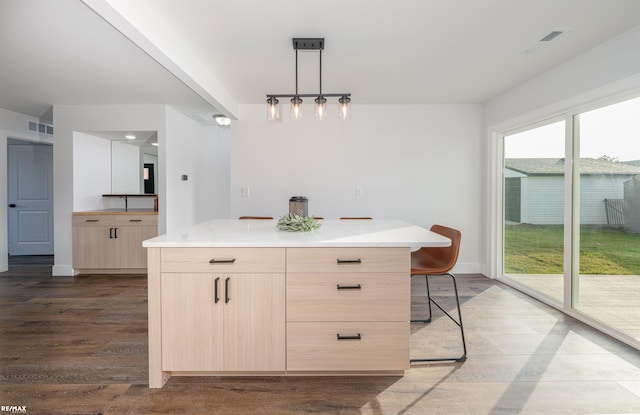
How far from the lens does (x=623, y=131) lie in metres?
Result: 2.55

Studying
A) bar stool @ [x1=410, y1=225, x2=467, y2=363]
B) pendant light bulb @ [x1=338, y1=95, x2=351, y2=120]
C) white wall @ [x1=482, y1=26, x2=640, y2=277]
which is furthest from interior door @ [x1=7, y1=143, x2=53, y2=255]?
white wall @ [x1=482, y1=26, x2=640, y2=277]

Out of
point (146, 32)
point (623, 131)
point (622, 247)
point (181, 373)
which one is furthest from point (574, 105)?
point (181, 373)

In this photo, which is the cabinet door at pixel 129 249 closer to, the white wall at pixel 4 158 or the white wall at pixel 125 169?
the white wall at pixel 125 169

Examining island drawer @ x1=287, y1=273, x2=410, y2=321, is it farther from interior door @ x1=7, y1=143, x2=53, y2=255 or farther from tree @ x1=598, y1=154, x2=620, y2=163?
interior door @ x1=7, y1=143, x2=53, y2=255

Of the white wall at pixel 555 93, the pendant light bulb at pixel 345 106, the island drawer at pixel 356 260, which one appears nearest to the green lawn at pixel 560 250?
the white wall at pixel 555 93

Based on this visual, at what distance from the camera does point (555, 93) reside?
10.3 ft

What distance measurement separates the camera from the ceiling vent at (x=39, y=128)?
198 inches

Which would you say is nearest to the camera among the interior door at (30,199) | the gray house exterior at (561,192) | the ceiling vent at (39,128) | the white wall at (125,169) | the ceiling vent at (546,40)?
the ceiling vent at (546,40)

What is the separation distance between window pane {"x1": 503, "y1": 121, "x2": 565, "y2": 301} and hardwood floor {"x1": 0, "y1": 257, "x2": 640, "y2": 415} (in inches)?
24.2

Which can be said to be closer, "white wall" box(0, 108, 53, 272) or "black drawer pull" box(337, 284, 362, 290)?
"black drawer pull" box(337, 284, 362, 290)

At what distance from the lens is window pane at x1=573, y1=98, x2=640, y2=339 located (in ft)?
8.16

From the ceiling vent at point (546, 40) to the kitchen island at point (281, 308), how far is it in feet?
6.11

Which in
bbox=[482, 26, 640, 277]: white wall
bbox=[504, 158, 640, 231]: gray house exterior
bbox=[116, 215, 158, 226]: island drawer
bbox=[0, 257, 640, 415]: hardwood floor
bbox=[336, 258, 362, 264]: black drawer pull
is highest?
bbox=[482, 26, 640, 277]: white wall

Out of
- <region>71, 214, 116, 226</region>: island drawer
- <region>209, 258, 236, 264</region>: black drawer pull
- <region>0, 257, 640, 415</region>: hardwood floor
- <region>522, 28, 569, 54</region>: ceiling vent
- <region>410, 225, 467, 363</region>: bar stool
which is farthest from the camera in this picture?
<region>71, 214, 116, 226</region>: island drawer
